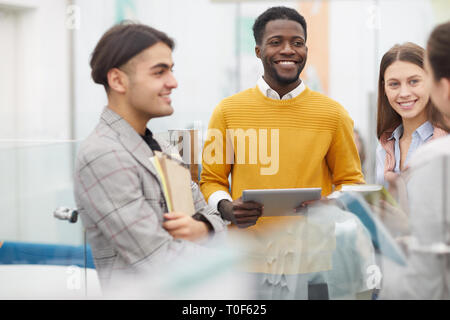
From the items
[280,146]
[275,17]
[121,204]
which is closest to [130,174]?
[121,204]

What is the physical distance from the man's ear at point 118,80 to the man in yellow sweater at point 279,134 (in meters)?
0.57

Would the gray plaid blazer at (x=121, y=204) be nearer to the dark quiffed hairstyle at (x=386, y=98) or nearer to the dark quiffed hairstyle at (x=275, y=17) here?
the dark quiffed hairstyle at (x=275, y=17)

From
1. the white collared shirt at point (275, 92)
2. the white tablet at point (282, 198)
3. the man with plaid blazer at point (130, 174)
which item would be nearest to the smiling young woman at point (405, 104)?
the white collared shirt at point (275, 92)

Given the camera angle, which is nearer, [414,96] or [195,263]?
[195,263]

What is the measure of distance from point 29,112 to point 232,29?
6.42ft

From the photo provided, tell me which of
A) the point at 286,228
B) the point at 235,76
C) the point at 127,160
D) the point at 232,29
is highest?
the point at 232,29

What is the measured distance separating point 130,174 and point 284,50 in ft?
2.51

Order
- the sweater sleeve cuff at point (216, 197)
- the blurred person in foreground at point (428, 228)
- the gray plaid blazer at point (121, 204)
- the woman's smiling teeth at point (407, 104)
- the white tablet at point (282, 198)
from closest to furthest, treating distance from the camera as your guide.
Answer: the blurred person in foreground at point (428, 228)
the gray plaid blazer at point (121, 204)
the white tablet at point (282, 198)
the sweater sleeve cuff at point (216, 197)
the woman's smiling teeth at point (407, 104)

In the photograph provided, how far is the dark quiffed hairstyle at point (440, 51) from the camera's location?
→ 1.01m

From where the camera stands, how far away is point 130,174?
3.59 feet

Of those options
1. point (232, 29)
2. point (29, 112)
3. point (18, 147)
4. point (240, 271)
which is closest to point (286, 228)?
point (240, 271)

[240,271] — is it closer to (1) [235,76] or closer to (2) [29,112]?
(1) [235,76]
